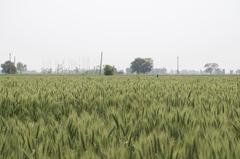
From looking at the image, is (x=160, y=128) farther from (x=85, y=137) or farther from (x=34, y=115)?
(x=34, y=115)

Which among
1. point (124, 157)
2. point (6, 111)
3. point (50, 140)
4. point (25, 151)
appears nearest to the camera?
point (124, 157)

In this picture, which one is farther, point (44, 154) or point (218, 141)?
point (218, 141)

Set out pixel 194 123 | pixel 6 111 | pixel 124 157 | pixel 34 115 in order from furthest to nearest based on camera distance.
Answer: pixel 6 111 → pixel 34 115 → pixel 194 123 → pixel 124 157

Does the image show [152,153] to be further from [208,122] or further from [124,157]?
[208,122]

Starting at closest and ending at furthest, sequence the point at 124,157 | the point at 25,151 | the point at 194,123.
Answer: the point at 124,157
the point at 25,151
the point at 194,123

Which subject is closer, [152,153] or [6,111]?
[152,153]

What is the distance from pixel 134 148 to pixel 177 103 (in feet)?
12.3

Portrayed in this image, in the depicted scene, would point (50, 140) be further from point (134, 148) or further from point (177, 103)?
point (177, 103)

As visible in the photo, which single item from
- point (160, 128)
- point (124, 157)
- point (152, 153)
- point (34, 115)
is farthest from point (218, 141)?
point (34, 115)

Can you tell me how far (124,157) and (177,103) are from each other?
3987mm

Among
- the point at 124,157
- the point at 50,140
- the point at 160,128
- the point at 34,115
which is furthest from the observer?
the point at 34,115

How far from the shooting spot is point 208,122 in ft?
12.1

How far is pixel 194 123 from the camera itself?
3.53 m

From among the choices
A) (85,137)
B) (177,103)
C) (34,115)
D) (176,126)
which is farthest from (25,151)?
(177,103)
